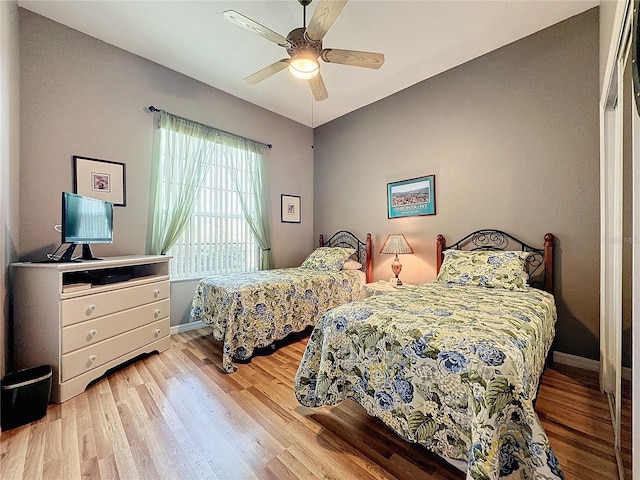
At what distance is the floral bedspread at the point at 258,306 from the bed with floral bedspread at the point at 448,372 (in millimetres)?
851

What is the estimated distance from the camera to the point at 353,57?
1963 millimetres

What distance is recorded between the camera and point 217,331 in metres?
2.41

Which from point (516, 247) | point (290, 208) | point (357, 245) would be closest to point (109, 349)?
point (290, 208)

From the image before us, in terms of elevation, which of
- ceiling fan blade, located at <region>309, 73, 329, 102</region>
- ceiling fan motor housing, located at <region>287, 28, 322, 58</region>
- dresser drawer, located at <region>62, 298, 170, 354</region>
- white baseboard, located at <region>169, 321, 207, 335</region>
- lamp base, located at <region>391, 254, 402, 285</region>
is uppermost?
ceiling fan motor housing, located at <region>287, 28, 322, 58</region>

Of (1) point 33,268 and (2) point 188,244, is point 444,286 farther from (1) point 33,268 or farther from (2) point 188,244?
(1) point 33,268

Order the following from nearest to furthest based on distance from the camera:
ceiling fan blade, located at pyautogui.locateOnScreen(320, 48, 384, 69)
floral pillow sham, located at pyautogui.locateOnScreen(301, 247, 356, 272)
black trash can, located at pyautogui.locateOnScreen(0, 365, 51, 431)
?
black trash can, located at pyautogui.locateOnScreen(0, 365, 51, 431)
ceiling fan blade, located at pyautogui.locateOnScreen(320, 48, 384, 69)
floral pillow sham, located at pyautogui.locateOnScreen(301, 247, 356, 272)

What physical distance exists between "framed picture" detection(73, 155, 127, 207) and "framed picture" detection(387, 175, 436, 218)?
3.04 metres

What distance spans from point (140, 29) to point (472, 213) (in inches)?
143

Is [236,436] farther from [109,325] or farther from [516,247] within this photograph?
[516,247]

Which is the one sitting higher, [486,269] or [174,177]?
[174,177]

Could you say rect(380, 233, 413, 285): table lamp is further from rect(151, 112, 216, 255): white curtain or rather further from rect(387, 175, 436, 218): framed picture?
rect(151, 112, 216, 255): white curtain

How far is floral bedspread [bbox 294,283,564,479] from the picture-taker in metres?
0.97

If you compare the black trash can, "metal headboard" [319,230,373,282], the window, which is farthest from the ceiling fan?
the black trash can

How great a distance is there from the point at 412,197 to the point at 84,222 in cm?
325
